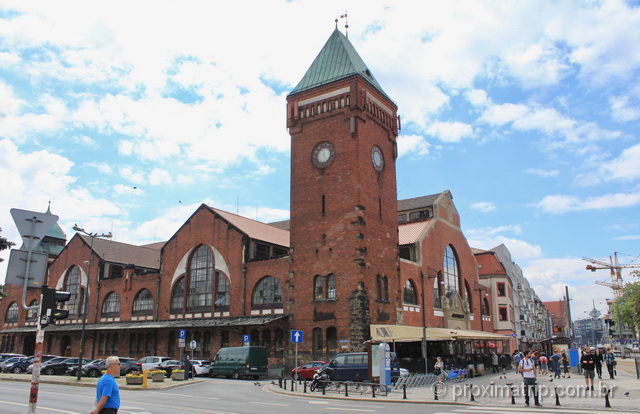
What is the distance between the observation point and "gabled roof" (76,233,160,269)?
6203cm

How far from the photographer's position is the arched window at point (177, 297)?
5162cm

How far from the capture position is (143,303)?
181ft

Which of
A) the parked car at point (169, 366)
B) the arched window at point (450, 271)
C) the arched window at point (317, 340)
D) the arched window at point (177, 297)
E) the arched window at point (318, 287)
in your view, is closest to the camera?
the parked car at point (169, 366)

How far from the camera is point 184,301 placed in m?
51.0

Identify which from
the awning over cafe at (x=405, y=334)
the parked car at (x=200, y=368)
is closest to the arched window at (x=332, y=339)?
the awning over cafe at (x=405, y=334)

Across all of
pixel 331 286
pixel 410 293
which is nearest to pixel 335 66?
pixel 331 286

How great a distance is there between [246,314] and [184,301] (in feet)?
26.5

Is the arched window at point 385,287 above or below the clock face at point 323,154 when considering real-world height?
below

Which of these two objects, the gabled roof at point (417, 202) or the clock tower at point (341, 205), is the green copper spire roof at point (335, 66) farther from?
the gabled roof at point (417, 202)

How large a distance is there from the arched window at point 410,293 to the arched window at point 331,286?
8374mm

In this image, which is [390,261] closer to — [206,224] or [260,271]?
[260,271]

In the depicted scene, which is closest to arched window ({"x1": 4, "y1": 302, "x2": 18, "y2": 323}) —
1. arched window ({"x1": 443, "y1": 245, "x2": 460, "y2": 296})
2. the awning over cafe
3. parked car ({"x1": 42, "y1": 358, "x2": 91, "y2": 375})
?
parked car ({"x1": 42, "y1": 358, "x2": 91, "y2": 375})

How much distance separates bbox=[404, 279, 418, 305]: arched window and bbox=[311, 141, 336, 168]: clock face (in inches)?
498

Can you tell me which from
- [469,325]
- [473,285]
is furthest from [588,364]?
[473,285]
